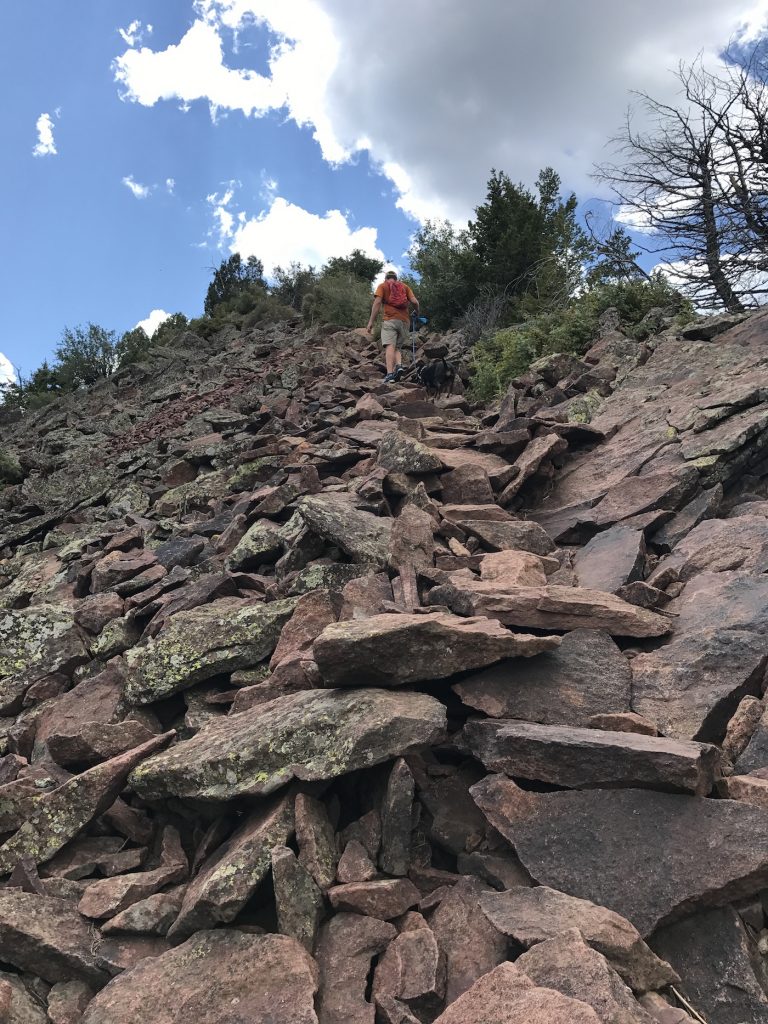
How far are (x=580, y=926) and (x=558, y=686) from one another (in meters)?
1.42

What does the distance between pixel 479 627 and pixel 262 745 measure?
1.33 m

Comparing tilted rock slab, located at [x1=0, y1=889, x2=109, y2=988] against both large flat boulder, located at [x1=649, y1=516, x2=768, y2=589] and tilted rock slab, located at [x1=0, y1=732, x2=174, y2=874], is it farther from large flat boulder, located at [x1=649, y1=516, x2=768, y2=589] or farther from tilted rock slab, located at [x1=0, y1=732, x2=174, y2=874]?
large flat boulder, located at [x1=649, y1=516, x2=768, y2=589]

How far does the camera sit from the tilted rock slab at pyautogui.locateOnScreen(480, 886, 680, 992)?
218cm

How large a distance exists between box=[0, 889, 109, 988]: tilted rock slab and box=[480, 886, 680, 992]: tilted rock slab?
5.77 ft

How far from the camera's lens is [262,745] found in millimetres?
3273

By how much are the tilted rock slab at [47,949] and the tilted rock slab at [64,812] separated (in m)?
0.53

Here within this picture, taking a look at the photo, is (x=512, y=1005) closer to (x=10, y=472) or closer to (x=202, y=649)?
(x=202, y=649)

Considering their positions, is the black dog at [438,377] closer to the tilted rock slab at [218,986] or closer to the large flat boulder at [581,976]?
the tilted rock slab at [218,986]

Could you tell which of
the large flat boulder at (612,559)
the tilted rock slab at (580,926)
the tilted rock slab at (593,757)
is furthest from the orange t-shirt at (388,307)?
the tilted rock slab at (580,926)

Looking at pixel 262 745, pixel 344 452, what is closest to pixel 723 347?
pixel 344 452

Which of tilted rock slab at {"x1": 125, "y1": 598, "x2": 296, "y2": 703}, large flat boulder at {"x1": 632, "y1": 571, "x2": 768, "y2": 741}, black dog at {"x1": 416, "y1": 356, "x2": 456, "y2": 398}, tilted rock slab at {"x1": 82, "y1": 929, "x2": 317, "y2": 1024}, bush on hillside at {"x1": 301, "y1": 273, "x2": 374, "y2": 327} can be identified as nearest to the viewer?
tilted rock slab at {"x1": 82, "y1": 929, "x2": 317, "y2": 1024}

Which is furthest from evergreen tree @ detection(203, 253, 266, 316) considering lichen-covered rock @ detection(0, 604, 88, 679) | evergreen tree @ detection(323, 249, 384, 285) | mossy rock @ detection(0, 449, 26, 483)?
lichen-covered rock @ detection(0, 604, 88, 679)

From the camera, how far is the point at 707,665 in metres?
3.61

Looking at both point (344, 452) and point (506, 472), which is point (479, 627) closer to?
point (506, 472)
